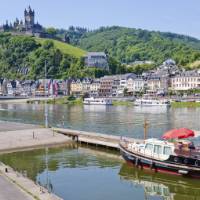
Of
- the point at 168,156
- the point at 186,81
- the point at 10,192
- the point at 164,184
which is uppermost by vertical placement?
the point at 186,81

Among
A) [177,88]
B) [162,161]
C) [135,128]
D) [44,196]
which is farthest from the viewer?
[177,88]

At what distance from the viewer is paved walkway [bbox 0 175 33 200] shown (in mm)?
29472

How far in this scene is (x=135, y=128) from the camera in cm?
7562

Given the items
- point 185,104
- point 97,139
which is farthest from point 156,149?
point 185,104

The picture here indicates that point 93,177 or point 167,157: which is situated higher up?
point 167,157

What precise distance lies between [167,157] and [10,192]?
15.5 metres

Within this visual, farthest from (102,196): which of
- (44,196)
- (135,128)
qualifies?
(135,128)

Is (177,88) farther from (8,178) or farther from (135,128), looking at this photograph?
(8,178)

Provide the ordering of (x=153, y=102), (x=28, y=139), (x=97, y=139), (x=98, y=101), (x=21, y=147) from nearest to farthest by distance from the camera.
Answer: (x=21, y=147) → (x=97, y=139) → (x=28, y=139) → (x=153, y=102) → (x=98, y=101)

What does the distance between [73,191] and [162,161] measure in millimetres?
8945

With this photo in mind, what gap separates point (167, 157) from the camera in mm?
40688

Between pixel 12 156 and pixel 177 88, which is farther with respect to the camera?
pixel 177 88

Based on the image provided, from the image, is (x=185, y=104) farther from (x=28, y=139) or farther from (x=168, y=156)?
(x=168, y=156)

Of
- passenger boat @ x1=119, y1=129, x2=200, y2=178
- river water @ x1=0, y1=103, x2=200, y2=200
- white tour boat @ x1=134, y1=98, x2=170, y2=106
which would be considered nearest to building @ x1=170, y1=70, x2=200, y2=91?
white tour boat @ x1=134, y1=98, x2=170, y2=106
